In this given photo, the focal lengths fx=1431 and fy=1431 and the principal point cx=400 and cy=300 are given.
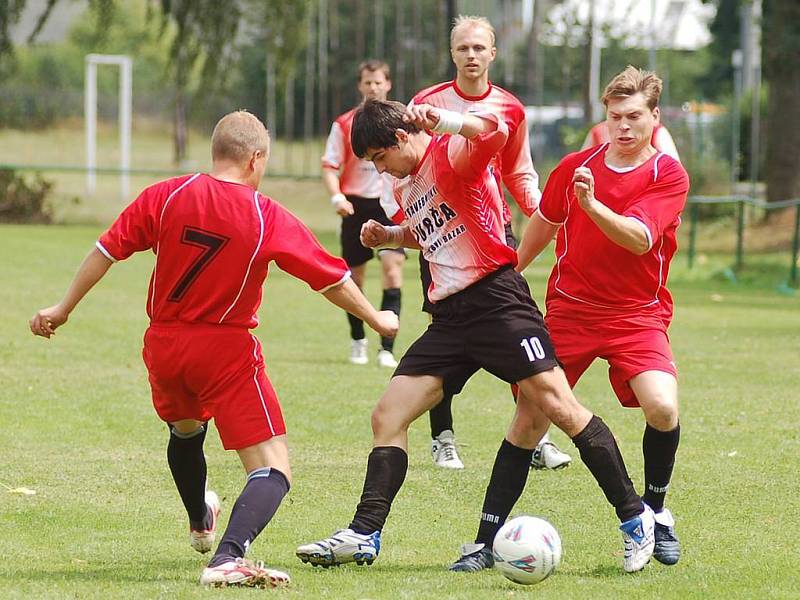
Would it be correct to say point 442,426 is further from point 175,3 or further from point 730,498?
point 175,3

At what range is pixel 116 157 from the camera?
1481 inches

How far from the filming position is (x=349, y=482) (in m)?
7.52

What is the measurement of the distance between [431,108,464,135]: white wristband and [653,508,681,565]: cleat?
6.17ft

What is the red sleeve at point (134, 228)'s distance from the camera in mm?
5348

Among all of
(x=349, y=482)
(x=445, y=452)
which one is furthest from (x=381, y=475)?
(x=445, y=452)

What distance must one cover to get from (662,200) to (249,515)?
6.88ft

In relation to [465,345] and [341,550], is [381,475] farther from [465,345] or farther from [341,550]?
[465,345]

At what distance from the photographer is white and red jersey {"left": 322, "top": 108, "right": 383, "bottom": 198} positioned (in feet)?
39.1

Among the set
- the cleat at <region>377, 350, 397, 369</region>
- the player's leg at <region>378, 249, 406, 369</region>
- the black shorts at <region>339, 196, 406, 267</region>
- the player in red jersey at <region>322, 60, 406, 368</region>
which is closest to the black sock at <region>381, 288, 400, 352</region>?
the player's leg at <region>378, 249, 406, 369</region>

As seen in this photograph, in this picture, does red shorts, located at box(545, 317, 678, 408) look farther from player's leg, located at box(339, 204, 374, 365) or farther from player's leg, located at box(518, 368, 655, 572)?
player's leg, located at box(339, 204, 374, 365)

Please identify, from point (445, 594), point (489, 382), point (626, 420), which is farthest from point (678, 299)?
point (445, 594)

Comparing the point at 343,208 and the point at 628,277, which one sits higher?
the point at 628,277

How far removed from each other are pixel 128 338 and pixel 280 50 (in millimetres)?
16437

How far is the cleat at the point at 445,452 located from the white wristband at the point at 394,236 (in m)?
2.09
